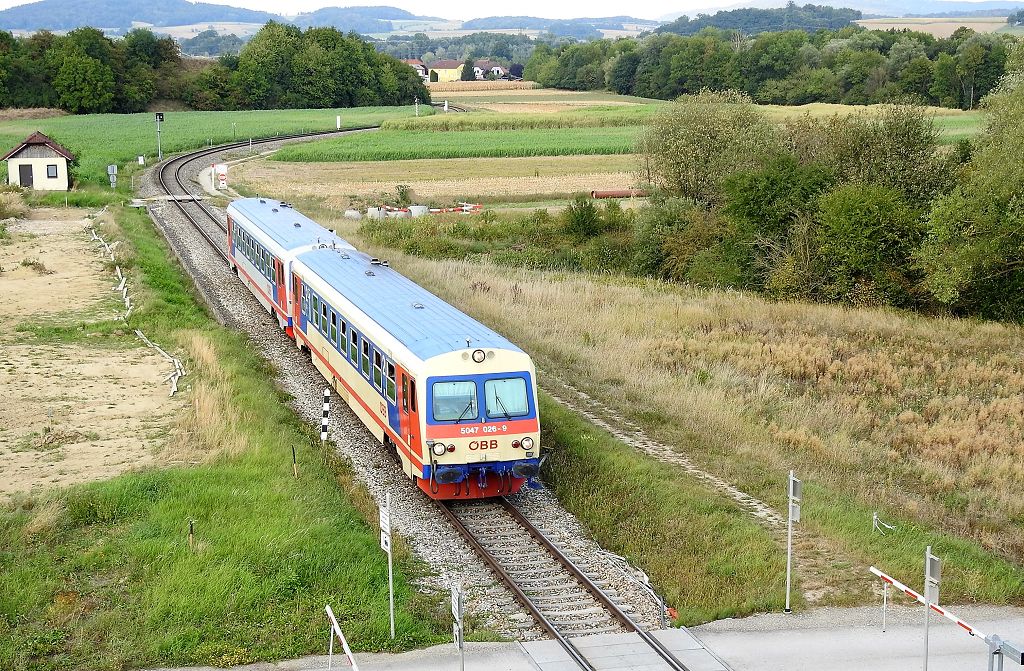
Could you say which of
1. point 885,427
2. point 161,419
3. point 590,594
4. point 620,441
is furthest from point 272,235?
point 590,594

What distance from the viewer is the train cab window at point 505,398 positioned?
55.5 ft

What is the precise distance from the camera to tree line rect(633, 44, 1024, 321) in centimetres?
3403

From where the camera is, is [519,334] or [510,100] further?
[510,100]

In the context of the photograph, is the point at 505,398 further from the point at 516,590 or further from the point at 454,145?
the point at 454,145

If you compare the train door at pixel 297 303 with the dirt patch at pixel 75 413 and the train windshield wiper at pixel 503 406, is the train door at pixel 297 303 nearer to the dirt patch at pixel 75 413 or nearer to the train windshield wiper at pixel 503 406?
the dirt patch at pixel 75 413

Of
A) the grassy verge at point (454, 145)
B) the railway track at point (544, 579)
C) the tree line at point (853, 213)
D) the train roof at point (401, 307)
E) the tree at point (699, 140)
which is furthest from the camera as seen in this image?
the grassy verge at point (454, 145)

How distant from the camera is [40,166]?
2122 inches

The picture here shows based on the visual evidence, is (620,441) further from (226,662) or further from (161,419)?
(226,662)

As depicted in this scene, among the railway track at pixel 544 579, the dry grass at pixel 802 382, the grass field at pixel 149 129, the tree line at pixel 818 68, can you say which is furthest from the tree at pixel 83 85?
the railway track at pixel 544 579

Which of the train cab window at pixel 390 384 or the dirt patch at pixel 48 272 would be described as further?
the dirt patch at pixel 48 272

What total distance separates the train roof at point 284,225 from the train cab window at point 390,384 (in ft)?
32.4

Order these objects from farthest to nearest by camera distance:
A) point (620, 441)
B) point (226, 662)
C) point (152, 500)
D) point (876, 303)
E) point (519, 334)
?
point (876, 303) < point (519, 334) < point (620, 441) < point (152, 500) < point (226, 662)

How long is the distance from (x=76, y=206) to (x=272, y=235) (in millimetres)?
25755

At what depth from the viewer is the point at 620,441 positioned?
20469mm
